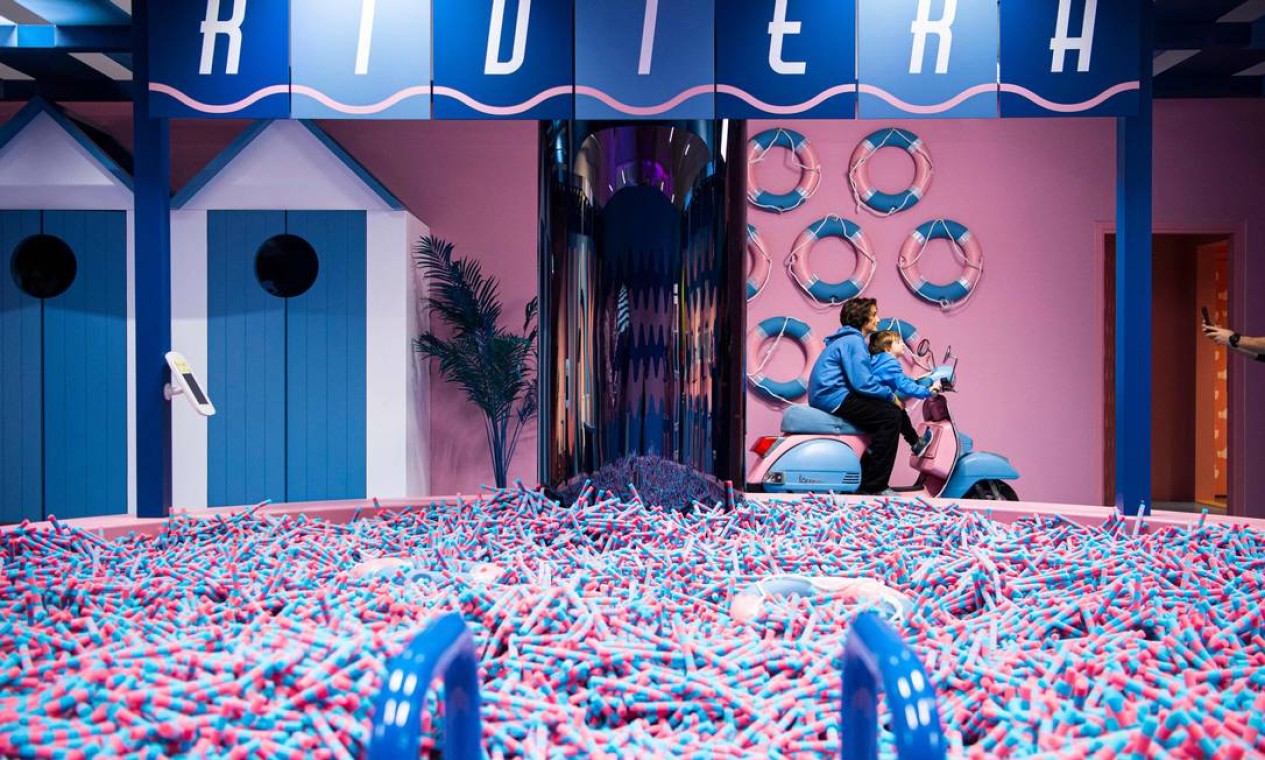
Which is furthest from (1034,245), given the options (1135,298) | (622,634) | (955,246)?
(622,634)

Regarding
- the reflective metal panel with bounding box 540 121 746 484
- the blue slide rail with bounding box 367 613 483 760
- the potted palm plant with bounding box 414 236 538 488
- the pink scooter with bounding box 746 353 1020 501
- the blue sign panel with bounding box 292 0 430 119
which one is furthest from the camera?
the potted palm plant with bounding box 414 236 538 488

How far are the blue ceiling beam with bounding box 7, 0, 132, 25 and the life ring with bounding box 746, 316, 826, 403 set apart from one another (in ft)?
13.2

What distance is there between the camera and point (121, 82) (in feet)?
17.4

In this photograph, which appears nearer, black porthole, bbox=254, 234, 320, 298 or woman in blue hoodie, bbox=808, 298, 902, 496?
woman in blue hoodie, bbox=808, 298, 902, 496

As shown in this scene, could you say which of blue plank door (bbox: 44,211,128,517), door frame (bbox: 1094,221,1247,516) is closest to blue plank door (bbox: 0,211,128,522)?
blue plank door (bbox: 44,211,128,517)

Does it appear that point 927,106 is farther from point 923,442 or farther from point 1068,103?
point 923,442

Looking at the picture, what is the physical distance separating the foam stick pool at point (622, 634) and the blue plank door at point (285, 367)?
293 cm

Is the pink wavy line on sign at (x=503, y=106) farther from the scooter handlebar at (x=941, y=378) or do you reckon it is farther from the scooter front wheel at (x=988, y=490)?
the scooter front wheel at (x=988, y=490)

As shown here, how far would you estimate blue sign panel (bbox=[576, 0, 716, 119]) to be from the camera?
204 centimetres

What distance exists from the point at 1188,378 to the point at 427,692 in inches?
330

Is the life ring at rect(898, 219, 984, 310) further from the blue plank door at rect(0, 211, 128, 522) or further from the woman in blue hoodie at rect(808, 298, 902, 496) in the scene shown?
the blue plank door at rect(0, 211, 128, 522)

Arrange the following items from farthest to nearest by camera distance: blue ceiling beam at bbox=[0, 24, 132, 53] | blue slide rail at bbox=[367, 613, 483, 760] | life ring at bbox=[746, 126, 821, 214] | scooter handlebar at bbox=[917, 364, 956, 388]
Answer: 1. life ring at bbox=[746, 126, 821, 214]
2. blue ceiling beam at bbox=[0, 24, 132, 53]
3. scooter handlebar at bbox=[917, 364, 956, 388]
4. blue slide rail at bbox=[367, 613, 483, 760]

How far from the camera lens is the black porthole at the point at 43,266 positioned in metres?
4.57

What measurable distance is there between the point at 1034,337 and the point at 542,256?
4857 mm
